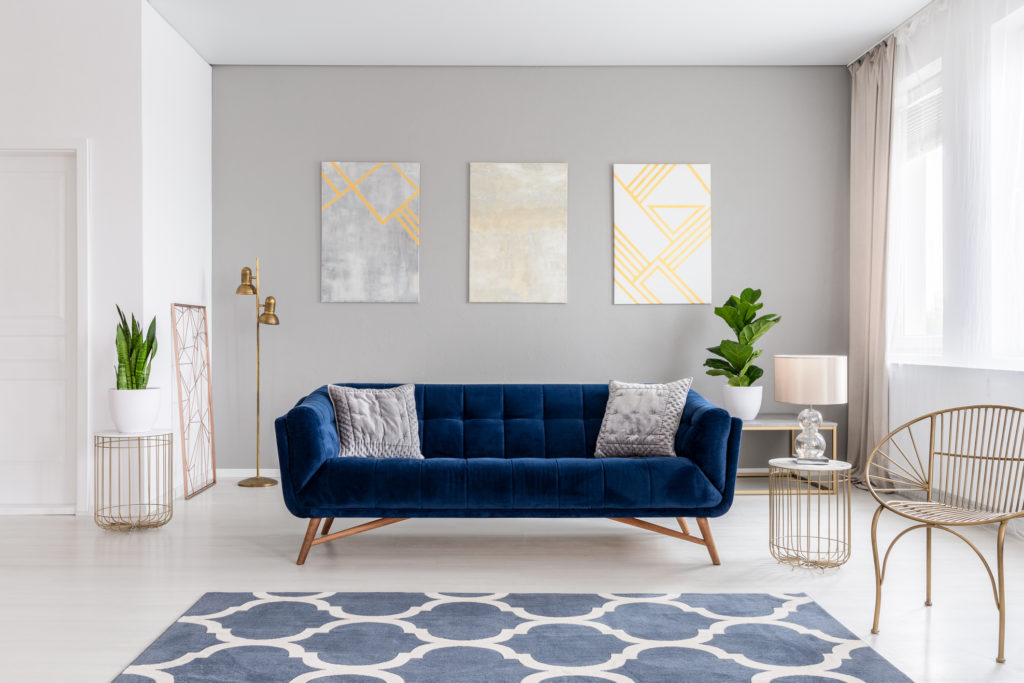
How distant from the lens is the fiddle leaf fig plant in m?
4.70

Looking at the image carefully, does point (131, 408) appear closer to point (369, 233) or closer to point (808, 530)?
point (369, 233)

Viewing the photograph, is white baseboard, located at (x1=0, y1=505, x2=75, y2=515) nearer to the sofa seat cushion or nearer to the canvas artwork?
the sofa seat cushion

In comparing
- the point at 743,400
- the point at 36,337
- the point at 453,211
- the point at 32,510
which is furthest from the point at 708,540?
the point at 36,337

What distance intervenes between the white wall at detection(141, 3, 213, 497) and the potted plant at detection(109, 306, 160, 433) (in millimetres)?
302

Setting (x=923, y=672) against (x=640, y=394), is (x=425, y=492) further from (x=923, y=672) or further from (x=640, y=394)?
(x=923, y=672)

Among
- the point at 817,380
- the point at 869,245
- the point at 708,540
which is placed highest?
the point at 869,245

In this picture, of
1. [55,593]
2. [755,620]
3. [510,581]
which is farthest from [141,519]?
[755,620]

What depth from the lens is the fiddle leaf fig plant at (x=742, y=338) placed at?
4.70 meters

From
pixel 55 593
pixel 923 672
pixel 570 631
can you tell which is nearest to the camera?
pixel 923 672

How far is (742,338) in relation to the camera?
15.5 ft

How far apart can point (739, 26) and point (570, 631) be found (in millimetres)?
3848

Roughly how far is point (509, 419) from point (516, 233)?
1.65m

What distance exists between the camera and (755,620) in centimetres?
262

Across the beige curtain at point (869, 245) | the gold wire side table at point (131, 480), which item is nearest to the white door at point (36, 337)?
the gold wire side table at point (131, 480)
